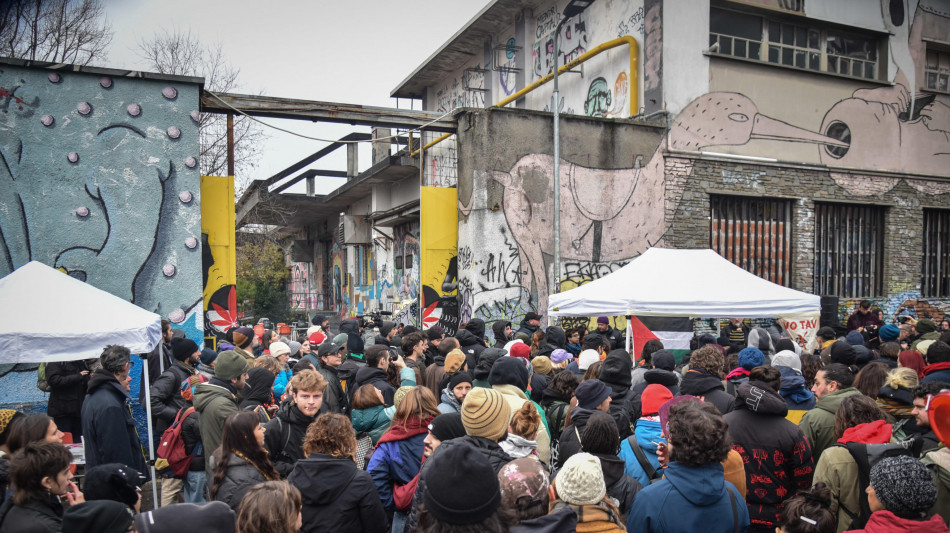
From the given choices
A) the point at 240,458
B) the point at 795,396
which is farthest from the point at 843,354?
the point at 240,458

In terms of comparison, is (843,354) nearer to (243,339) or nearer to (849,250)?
(243,339)

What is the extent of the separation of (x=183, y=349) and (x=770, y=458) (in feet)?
18.2

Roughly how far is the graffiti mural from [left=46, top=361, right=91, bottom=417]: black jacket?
411cm

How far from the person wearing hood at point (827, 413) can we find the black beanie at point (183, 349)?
Answer: 226 inches

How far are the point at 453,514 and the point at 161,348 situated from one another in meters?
6.78

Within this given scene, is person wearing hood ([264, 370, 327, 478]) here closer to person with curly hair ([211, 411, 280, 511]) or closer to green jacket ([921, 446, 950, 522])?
person with curly hair ([211, 411, 280, 511])

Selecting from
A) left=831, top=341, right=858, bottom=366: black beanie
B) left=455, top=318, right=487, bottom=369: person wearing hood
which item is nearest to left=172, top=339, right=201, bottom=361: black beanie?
left=455, top=318, right=487, bottom=369: person wearing hood

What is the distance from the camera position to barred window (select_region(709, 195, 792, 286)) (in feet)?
49.1

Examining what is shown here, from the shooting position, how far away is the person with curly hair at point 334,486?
3.14 meters

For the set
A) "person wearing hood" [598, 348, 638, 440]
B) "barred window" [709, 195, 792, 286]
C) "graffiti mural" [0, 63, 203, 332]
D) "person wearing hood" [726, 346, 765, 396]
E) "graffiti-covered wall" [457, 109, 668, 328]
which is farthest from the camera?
"barred window" [709, 195, 792, 286]

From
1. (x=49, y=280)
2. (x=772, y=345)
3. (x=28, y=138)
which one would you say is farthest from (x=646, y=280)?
(x=28, y=138)

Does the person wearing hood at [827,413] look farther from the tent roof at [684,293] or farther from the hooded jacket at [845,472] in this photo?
the tent roof at [684,293]

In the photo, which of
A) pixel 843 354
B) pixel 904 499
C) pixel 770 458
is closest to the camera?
pixel 904 499

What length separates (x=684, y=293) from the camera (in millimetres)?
7961
